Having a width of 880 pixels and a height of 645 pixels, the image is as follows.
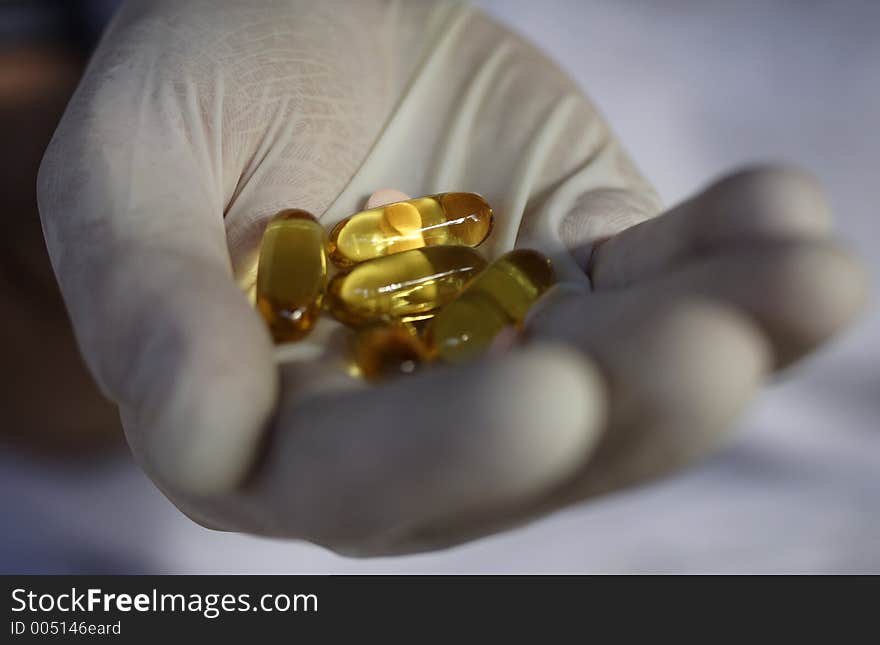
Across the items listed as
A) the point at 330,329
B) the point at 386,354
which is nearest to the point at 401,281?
the point at 330,329


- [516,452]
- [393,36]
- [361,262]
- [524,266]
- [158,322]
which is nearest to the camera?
[516,452]

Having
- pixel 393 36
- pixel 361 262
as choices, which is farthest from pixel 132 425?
pixel 393 36

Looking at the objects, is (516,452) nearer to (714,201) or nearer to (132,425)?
(714,201)

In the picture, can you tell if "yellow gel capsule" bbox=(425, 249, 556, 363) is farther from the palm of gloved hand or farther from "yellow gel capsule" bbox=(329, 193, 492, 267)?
"yellow gel capsule" bbox=(329, 193, 492, 267)

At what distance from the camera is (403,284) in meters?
1.06

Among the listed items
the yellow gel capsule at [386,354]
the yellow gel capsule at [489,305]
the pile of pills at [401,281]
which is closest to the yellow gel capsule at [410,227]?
the pile of pills at [401,281]

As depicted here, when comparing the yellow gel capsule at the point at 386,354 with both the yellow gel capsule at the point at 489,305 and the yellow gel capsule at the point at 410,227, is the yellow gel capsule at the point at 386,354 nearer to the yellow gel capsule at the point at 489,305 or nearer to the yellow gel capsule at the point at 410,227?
the yellow gel capsule at the point at 489,305

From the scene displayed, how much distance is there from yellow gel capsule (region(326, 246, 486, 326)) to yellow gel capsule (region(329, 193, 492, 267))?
9cm

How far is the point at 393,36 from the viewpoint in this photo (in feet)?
5.27

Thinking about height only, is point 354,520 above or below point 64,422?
above

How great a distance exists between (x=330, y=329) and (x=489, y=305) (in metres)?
0.20

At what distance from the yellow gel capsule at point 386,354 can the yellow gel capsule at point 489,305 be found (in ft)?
0.16

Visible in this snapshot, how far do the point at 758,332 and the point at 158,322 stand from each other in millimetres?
533

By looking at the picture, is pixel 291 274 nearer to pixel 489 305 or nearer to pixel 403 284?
pixel 403 284
